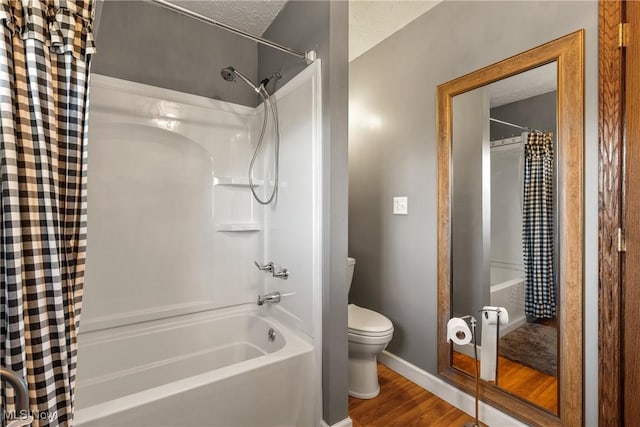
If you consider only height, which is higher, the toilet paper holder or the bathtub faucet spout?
the bathtub faucet spout

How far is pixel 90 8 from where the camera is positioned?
94cm

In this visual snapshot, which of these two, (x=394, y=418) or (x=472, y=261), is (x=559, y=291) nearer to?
(x=472, y=261)

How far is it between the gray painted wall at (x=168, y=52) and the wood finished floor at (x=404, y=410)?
225 centimetres

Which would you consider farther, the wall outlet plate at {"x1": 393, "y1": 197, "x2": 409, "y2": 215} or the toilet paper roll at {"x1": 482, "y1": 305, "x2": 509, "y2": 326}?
the wall outlet plate at {"x1": 393, "y1": 197, "x2": 409, "y2": 215}

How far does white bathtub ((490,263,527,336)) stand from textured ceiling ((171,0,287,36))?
2129 mm

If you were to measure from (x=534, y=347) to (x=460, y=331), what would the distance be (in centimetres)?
35

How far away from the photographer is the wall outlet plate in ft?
7.27

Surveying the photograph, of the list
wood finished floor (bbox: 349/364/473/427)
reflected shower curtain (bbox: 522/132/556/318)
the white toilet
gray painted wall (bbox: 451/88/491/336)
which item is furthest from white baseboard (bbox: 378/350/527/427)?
reflected shower curtain (bbox: 522/132/556/318)

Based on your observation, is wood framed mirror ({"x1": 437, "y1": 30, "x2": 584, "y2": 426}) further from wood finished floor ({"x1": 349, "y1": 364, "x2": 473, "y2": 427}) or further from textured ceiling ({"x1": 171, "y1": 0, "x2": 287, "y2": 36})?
textured ceiling ({"x1": 171, "y1": 0, "x2": 287, "y2": 36})

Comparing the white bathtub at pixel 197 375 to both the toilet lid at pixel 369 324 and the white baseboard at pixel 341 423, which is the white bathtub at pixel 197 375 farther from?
the toilet lid at pixel 369 324

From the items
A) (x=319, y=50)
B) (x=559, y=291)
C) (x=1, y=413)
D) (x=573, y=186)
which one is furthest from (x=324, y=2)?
(x=1, y=413)

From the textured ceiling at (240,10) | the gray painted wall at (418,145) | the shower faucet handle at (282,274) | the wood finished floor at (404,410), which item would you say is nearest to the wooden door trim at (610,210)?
the gray painted wall at (418,145)

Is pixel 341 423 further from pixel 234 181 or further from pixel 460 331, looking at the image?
pixel 234 181

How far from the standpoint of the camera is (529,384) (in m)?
1.59
